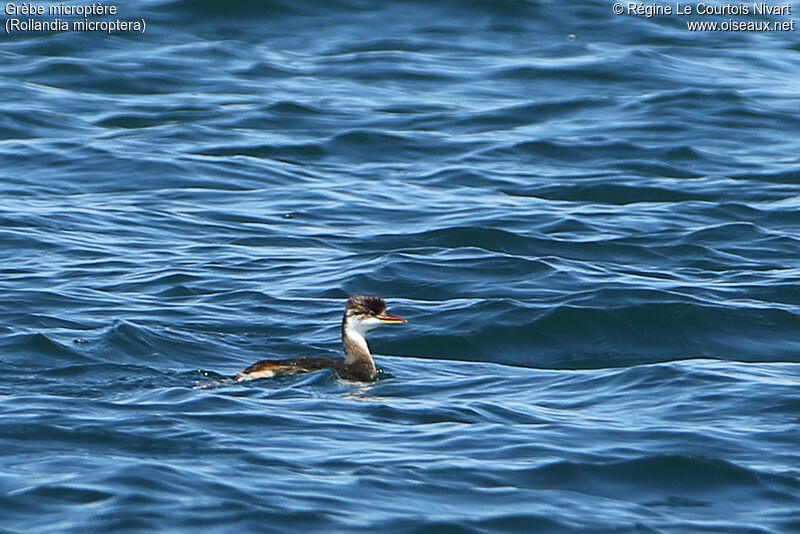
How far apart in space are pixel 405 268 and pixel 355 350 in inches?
119

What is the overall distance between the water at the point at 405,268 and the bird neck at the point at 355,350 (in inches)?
7.1

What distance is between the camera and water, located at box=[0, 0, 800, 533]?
27.0 feet

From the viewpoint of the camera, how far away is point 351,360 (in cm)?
1078

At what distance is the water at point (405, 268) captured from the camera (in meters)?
8.22

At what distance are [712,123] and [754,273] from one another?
6446 mm

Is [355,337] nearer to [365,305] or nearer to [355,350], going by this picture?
[355,350]

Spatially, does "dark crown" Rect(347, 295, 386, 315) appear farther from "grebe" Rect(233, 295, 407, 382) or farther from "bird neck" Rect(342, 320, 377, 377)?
"bird neck" Rect(342, 320, 377, 377)

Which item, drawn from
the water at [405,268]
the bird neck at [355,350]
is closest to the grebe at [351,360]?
the bird neck at [355,350]

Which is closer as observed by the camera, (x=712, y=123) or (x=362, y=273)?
(x=362, y=273)

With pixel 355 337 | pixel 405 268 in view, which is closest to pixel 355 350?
pixel 355 337

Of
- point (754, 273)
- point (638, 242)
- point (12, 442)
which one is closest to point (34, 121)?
point (638, 242)

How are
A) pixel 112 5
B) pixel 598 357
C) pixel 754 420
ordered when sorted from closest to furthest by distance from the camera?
pixel 754 420 → pixel 598 357 → pixel 112 5

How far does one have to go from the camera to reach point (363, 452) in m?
8.66

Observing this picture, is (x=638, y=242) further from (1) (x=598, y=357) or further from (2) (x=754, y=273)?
(1) (x=598, y=357)
